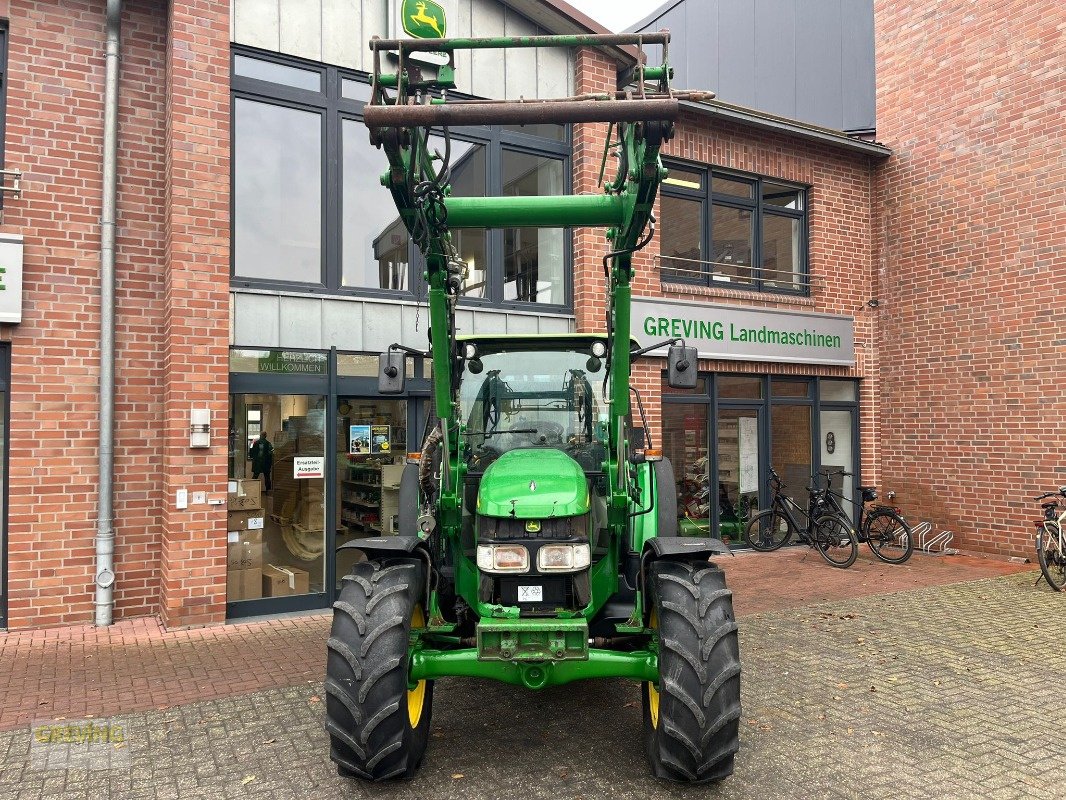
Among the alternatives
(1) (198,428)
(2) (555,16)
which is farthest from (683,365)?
(2) (555,16)

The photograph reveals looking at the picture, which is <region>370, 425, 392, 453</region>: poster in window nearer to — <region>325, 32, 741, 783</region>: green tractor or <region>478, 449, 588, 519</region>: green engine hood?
<region>325, 32, 741, 783</region>: green tractor

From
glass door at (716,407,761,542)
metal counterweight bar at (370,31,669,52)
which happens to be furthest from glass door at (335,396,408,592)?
glass door at (716,407,761,542)

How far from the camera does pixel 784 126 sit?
10.2 meters

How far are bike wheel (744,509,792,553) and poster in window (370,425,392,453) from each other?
5388 millimetres

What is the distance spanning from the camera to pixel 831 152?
1102 centimetres

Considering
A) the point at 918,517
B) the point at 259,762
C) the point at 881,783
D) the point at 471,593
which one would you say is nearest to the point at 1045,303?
the point at 918,517

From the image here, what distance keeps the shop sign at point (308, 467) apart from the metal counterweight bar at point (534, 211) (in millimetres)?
3956

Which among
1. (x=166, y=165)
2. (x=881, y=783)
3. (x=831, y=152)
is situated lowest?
(x=881, y=783)

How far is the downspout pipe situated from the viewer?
21.1ft

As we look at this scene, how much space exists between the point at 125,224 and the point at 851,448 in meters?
10.1

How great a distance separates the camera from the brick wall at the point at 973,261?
928 centimetres

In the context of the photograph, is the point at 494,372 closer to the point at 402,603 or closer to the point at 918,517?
the point at 402,603

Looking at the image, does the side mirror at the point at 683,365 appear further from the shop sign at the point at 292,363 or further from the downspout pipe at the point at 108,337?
the downspout pipe at the point at 108,337

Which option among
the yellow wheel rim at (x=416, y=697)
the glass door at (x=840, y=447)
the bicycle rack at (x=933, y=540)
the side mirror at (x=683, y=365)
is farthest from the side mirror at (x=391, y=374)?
the bicycle rack at (x=933, y=540)
